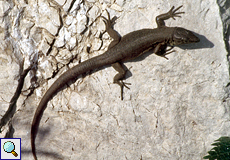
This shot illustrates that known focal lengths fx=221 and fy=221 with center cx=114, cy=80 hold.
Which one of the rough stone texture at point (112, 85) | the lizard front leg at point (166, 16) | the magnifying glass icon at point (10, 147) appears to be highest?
the lizard front leg at point (166, 16)

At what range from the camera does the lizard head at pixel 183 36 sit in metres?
4.83

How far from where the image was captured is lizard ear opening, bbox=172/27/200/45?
483 cm

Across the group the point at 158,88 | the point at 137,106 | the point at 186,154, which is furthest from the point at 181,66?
the point at 186,154

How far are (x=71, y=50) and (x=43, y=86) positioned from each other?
117cm

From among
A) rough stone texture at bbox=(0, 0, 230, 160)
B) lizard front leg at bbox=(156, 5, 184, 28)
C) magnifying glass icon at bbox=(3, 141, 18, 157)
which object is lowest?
magnifying glass icon at bbox=(3, 141, 18, 157)

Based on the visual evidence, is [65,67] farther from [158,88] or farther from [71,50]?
[158,88]

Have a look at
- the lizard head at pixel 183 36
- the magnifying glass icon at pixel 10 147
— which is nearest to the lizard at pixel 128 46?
the lizard head at pixel 183 36

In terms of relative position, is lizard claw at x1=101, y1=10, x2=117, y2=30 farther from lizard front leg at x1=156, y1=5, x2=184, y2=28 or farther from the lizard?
lizard front leg at x1=156, y1=5, x2=184, y2=28

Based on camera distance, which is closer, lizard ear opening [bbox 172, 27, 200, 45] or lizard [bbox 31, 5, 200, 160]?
lizard ear opening [bbox 172, 27, 200, 45]

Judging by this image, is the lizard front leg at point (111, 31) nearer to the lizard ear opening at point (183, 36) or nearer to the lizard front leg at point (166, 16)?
the lizard front leg at point (166, 16)

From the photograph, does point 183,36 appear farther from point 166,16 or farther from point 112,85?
point 112,85

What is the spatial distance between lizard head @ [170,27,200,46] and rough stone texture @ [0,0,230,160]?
0.89 feet

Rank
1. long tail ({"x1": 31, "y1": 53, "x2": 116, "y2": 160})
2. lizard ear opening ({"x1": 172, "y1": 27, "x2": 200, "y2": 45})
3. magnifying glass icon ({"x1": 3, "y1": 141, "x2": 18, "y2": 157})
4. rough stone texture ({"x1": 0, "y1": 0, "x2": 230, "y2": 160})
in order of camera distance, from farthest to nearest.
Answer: magnifying glass icon ({"x1": 3, "y1": 141, "x2": 18, "y2": 157}) < long tail ({"x1": 31, "y1": 53, "x2": 116, "y2": 160}) < rough stone texture ({"x1": 0, "y1": 0, "x2": 230, "y2": 160}) < lizard ear opening ({"x1": 172, "y1": 27, "x2": 200, "y2": 45})

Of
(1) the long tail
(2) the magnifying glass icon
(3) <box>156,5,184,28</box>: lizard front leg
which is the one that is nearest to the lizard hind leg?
(1) the long tail
